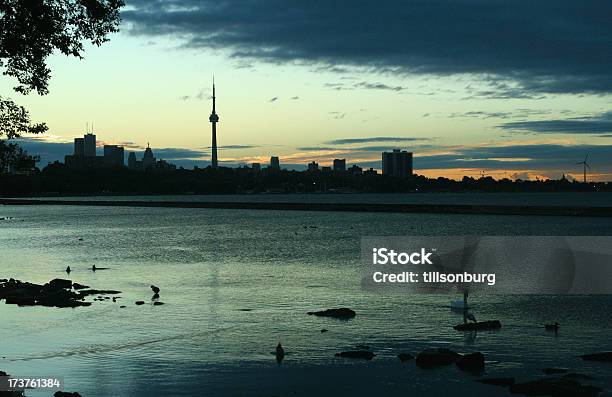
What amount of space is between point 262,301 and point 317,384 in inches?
809

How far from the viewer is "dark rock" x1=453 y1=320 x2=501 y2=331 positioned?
32781 millimetres

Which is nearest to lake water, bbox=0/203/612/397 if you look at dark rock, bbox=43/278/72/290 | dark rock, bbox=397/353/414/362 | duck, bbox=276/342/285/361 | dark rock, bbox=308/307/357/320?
duck, bbox=276/342/285/361

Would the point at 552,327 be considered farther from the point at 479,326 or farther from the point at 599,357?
the point at 599,357

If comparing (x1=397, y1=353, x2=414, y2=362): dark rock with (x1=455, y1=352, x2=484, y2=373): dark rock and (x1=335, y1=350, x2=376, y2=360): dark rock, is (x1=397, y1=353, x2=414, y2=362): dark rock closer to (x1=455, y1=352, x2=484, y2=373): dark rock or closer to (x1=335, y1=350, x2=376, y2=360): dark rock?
(x1=335, y1=350, x2=376, y2=360): dark rock

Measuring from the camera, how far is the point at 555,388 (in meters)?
21.3

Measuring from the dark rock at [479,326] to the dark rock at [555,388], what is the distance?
10.1 meters

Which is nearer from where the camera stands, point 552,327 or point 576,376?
point 576,376

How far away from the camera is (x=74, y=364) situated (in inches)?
1049

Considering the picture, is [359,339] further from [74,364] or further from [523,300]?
[523,300]

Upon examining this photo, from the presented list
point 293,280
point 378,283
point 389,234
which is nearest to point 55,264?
point 293,280

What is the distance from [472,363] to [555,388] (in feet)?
13.2

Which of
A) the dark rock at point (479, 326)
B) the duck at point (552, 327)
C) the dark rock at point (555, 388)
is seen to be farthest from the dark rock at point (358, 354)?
the duck at point (552, 327)

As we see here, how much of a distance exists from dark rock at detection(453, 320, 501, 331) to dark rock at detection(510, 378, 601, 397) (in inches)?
400

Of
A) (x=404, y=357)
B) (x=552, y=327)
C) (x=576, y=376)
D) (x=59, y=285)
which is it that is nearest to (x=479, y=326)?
(x=552, y=327)
